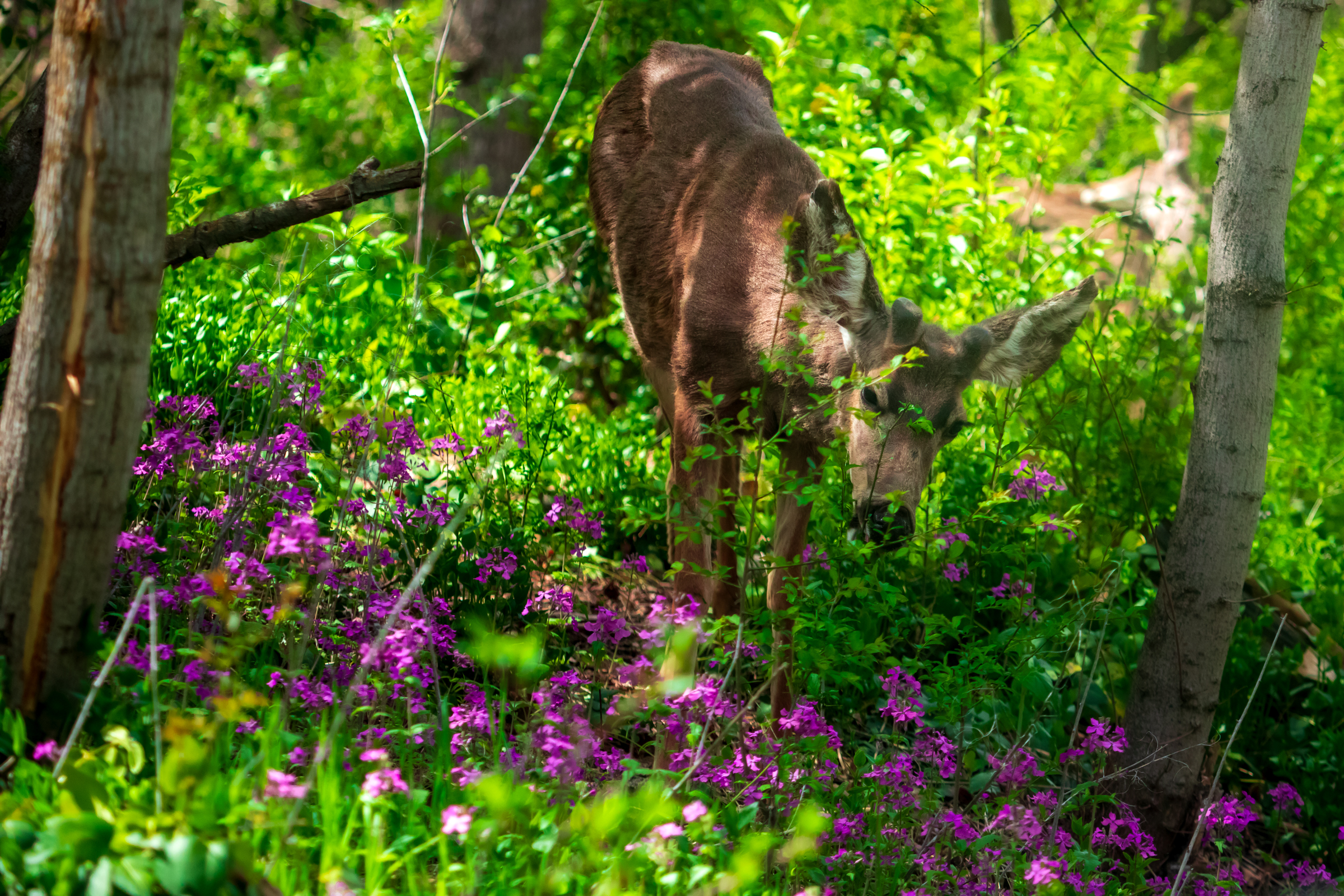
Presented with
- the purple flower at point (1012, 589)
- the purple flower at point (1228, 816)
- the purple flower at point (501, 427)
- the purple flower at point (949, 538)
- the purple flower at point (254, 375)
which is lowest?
the purple flower at point (1228, 816)

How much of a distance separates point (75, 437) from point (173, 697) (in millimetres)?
887

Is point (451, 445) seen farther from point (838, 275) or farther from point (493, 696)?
point (838, 275)

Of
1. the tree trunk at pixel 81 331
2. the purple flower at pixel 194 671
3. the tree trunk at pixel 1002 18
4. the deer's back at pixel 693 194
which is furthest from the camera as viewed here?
the tree trunk at pixel 1002 18

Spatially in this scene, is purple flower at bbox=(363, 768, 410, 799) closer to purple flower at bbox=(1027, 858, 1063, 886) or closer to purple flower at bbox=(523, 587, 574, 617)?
purple flower at bbox=(523, 587, 574, 617)

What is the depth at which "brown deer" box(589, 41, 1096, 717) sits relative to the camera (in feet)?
13.1

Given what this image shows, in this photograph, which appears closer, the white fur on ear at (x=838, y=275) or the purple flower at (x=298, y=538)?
the purple flower at (x=298, y=538)

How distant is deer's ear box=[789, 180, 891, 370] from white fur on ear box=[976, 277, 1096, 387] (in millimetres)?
455

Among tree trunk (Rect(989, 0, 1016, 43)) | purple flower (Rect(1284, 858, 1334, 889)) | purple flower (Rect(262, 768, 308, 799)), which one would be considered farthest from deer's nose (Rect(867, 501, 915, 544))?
tree trunk (Rect(989, 0, 1016, 43))

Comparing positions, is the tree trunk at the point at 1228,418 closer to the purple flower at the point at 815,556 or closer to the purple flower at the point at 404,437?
the purple flower at the point at 815,556

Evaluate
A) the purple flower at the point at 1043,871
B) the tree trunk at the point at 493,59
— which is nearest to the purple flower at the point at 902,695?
the purple flower at the point at 1043,871

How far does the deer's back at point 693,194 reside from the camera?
470 centimetres

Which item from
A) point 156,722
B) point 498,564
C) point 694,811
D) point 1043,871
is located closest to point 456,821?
point 694,811

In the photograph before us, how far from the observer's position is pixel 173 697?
303 centimetres

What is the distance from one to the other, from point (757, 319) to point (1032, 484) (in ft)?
4.09
